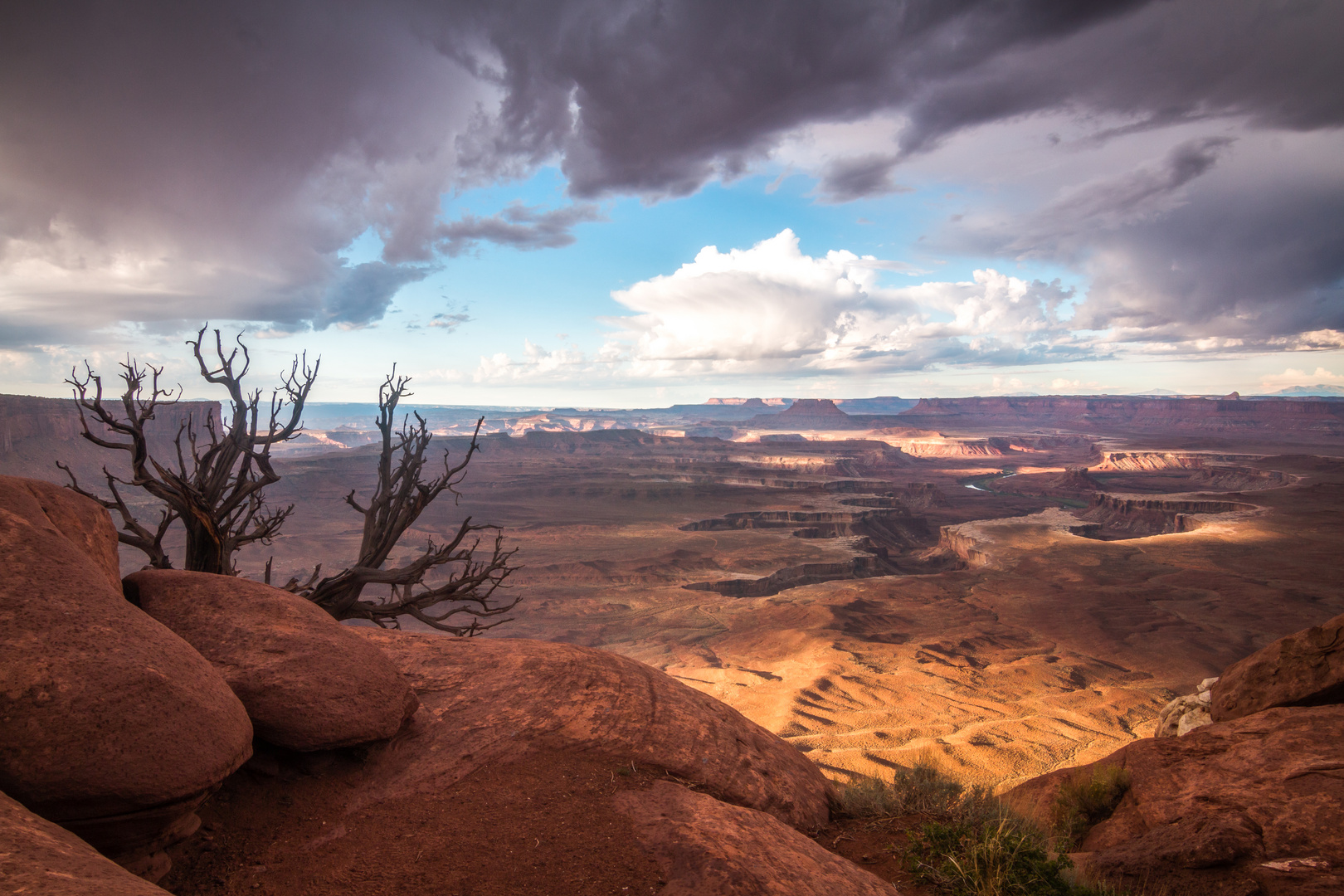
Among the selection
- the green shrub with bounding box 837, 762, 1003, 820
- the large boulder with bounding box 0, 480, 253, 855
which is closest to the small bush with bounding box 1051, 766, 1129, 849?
the green shrub with bounding box 837, 762, 1003, 820

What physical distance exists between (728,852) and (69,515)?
589 cm

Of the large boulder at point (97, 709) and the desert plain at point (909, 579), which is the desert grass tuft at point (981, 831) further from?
the large boulder at point (97, 709)

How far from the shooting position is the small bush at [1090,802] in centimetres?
764

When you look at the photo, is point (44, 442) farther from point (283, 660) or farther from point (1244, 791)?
point (1244, 791)

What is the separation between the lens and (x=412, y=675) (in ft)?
24.0

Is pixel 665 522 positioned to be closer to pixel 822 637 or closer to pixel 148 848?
pixel 822 637

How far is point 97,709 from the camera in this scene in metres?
3.84

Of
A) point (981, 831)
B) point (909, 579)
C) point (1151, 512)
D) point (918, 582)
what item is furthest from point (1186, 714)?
point (1151, 512)

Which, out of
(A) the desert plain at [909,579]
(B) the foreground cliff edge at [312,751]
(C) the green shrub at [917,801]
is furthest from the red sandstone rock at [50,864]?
(A) the desert plain at [909,579]

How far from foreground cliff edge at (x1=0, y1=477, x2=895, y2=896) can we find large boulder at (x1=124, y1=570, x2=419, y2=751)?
2 cm

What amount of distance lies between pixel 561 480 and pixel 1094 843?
11753cm

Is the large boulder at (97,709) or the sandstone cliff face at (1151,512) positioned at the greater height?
the large boulder at (97,709)

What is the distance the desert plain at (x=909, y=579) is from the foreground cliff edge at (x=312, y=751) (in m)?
5.04

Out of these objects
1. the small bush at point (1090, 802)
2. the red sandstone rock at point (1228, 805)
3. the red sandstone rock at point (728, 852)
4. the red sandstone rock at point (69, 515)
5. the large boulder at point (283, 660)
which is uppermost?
the red sandstone rock at point (69, 515)
